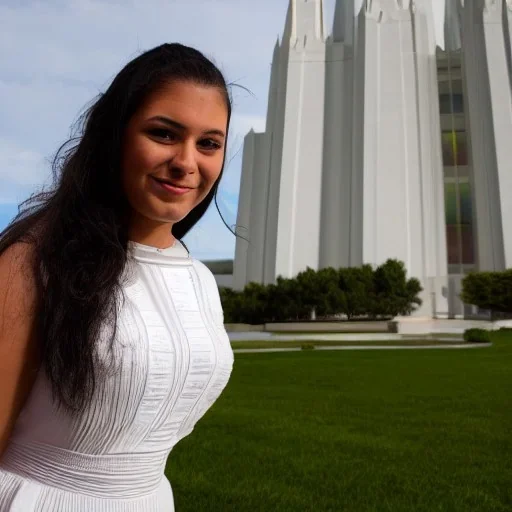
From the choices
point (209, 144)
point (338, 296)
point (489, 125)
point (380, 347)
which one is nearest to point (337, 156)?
point (489, 125)

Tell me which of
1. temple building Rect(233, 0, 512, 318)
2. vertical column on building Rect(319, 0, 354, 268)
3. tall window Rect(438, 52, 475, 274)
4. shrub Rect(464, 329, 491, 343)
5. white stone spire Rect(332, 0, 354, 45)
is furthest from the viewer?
white stone spire Rect(332, 0, 354, 45)

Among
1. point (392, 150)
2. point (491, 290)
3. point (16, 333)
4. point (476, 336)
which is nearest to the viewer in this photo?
point (16, 333)

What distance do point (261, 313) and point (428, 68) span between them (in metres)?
17.4

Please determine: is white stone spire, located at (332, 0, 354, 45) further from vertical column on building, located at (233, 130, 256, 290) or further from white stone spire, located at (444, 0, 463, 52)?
vertical column on building, located at (233, 130, 256, 290)

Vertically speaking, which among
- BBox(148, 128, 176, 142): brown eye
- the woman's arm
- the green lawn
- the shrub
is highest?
the shrub

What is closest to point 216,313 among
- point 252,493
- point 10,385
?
point 10,385

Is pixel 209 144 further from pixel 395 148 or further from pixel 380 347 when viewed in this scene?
pixel 395 148

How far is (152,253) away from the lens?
1.31 m

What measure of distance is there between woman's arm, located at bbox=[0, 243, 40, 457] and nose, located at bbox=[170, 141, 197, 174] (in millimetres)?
328

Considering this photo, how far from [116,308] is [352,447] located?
4.83 metres

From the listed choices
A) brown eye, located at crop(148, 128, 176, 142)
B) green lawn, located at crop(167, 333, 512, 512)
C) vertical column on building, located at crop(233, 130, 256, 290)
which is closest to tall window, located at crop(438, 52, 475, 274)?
vertical column on building, located at crop(233, 130, 256, 290)

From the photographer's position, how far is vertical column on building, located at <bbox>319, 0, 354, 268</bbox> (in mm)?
34406

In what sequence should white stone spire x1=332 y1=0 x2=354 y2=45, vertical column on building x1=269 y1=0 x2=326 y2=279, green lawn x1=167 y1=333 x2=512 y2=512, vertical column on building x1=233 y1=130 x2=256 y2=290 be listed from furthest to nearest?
1. white stone spire x1=332 y1=0 x2=354 y2=45
2. vertical column on building x1=233 y1=130 x2=256 y2=290
3. vertical column on building x1=269 y1=0 x2=326 y2=279
4. green lawn x1=167 y1=333 x2=512 y2=512

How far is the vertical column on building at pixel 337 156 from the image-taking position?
113ft
